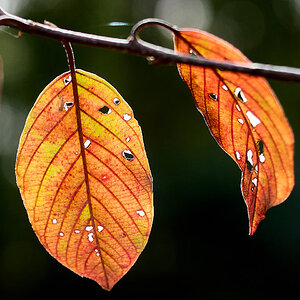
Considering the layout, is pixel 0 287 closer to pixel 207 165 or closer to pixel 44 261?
pixel 44 261

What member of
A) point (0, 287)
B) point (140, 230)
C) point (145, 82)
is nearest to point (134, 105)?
point (145, 82)

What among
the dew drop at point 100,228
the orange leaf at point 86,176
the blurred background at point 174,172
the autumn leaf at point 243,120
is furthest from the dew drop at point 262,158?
the blurred background at point 174,172

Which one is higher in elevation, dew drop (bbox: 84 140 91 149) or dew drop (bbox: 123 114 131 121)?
dew drop (bbox: 123 114 131 121)

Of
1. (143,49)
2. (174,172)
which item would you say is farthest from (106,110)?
(174,172)

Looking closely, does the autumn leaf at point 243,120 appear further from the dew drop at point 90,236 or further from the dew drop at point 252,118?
the dew drop at point 90,236

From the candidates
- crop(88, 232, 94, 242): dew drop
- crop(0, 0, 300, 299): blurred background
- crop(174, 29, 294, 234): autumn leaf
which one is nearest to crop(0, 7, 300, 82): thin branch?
crop(174, 29, 294, 234): autumn leaf

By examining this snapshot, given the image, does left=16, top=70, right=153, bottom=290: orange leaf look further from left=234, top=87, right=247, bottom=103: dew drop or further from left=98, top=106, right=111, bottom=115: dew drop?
left=234, top=87, right=247, bottom=103: dew drop

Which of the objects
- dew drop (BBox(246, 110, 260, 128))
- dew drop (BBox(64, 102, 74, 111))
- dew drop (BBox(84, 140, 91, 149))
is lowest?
dew drop (BBox(246, 110, 260, 128))
